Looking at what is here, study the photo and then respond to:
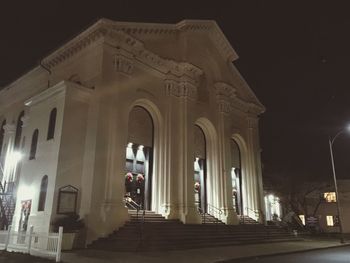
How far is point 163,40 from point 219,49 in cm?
700

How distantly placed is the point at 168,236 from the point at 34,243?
6078mm

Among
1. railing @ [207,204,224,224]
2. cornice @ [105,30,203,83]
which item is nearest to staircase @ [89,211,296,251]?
railing @ [207,204,224,224]

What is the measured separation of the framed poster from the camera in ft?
51.6

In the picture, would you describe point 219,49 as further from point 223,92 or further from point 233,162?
point 233,162

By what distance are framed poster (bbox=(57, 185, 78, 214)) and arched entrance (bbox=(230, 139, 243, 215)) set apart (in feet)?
49.9

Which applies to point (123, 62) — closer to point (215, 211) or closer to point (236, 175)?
point (215, 211)

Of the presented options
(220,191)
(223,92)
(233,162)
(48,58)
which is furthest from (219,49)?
(48,58)

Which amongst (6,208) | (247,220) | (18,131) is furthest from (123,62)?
(247,220)

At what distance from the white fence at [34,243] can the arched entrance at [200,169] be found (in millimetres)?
13542

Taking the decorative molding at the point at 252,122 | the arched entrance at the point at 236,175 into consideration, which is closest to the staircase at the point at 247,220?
the arched entrance at the point at 236,175

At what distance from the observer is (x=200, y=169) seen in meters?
25.6

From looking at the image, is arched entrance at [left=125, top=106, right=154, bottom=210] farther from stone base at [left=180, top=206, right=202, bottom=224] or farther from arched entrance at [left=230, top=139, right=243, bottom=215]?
arched entrance at [left=230, top=139, right=243, bottom=215]

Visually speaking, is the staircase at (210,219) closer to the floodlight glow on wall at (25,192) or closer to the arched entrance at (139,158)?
the arched entrance at (139,158)

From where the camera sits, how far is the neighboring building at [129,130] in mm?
16797
